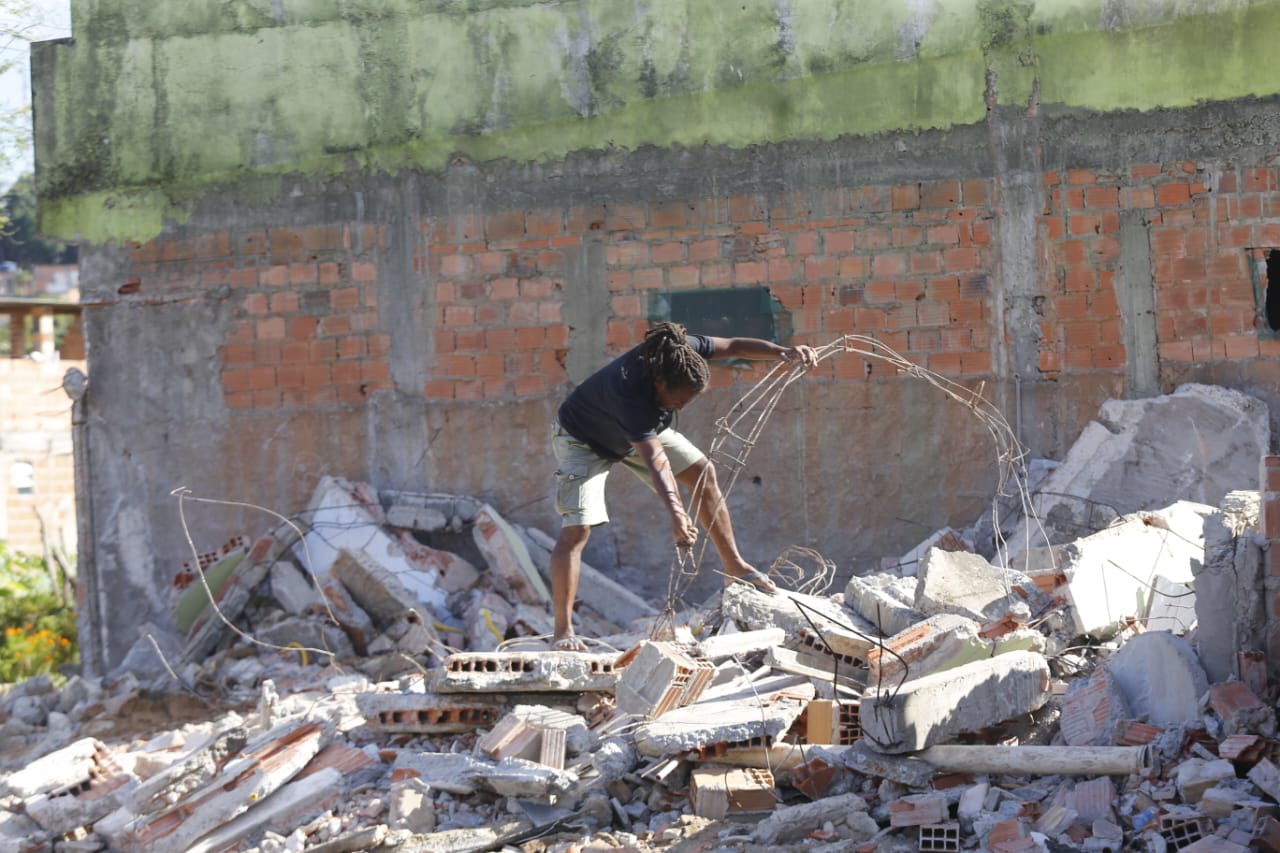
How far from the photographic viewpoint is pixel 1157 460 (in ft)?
23.9

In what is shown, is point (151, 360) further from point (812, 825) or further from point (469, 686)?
point (812, 825)

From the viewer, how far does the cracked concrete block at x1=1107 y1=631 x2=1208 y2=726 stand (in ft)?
15.6

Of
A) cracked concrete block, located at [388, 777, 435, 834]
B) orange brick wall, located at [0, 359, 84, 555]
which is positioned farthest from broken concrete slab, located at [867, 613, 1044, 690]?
orange brick wall, located at [0, 359, 84, 555]

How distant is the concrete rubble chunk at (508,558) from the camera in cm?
773

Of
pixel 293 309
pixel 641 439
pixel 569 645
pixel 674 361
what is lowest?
pixel 569 645

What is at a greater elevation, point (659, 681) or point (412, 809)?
point (659, 681)

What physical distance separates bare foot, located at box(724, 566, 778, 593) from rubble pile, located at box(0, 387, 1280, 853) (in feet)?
0.48

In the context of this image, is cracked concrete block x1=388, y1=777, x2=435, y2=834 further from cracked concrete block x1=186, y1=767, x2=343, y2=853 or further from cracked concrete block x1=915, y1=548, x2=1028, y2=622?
cracked concrete block x1=915, y1=548, x2=1028, y2=622

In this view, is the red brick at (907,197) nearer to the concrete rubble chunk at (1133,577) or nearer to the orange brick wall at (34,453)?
the concrete rubble chunk at (1133,577)

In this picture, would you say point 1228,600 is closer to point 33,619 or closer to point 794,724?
point 794,724

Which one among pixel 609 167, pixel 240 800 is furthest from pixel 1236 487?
pixel 240 800

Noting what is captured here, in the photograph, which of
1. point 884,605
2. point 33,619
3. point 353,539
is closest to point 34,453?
point 33,619

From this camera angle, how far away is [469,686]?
560 cm

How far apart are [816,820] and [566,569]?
2.03 metres
